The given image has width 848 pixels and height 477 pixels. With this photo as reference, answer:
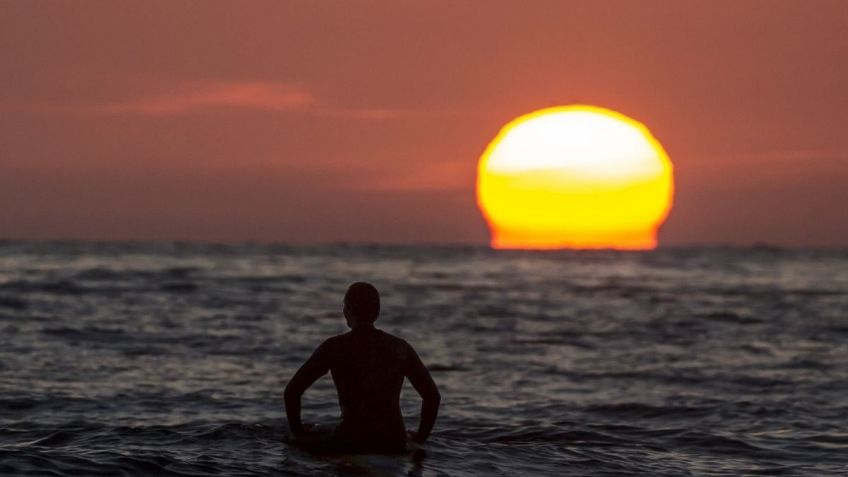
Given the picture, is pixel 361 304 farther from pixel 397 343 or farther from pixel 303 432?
pixel 303 432

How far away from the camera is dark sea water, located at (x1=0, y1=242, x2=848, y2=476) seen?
12.4 m

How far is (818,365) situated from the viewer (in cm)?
2288

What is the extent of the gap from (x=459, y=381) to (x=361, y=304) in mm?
10129

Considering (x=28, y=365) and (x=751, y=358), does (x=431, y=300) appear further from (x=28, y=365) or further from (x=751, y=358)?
(x=28, y=365)

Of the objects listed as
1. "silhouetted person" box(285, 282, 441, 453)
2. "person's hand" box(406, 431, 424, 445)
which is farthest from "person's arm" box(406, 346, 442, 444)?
"person's hand" box(406, 431, 424, 445)

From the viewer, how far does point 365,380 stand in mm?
10750

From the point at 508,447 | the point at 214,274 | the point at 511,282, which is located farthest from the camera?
the point at 511,282

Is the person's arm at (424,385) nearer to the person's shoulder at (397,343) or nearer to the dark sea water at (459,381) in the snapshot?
the person's shoulder at (397,343)

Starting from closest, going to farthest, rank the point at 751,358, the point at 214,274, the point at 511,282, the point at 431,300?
the point at 751,358, the point at 431,300, the point at 214,274, the point at 511,282

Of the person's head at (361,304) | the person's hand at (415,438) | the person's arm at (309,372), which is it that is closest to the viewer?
Answer: the person's head at (361,304)

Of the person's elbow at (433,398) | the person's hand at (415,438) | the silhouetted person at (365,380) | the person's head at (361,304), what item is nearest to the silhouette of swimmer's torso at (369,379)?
the silhouetted person at (365,380)

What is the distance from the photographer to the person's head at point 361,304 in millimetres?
10406

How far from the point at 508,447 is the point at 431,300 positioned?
27.8m

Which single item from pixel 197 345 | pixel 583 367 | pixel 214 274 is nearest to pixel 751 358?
pixel 583 367
